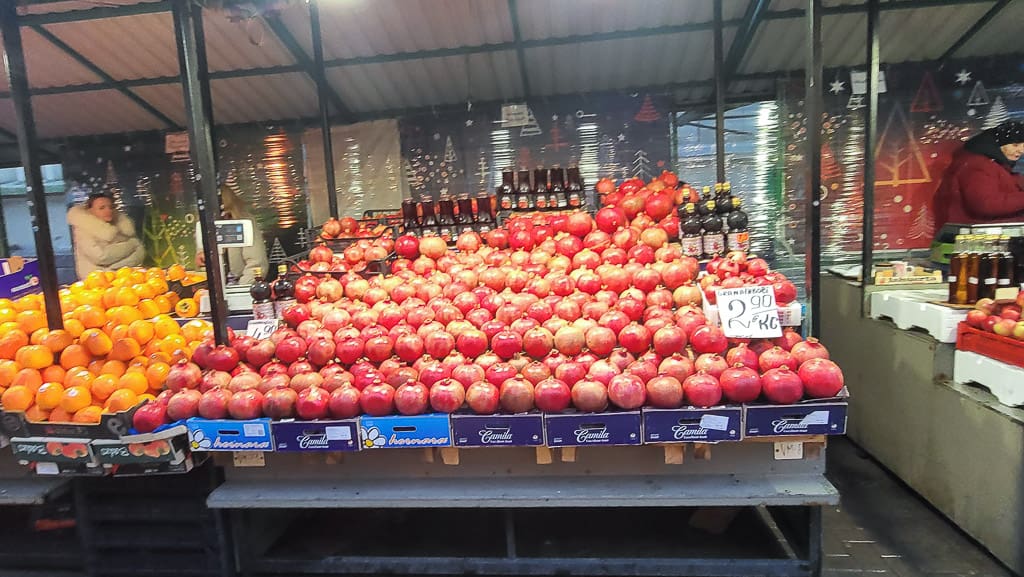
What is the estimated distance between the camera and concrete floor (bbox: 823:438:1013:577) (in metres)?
2.95

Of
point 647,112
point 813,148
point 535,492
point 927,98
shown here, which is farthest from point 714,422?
point 927,98

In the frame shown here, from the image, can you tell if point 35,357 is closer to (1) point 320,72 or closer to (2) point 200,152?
(2) point 200,152

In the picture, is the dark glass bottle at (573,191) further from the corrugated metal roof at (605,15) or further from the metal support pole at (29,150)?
the metal support pole at (29,150)

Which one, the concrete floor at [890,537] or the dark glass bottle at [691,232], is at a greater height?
the dark glass bottle at [691,232]

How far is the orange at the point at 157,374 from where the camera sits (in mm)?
3062

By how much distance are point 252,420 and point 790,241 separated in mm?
6425

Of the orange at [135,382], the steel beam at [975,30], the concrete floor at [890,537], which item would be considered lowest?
the concrete floor at [890,537]

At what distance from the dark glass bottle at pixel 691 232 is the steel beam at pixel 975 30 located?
4306 mm

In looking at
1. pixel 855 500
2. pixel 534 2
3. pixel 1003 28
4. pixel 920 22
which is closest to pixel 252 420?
pixel 855 500

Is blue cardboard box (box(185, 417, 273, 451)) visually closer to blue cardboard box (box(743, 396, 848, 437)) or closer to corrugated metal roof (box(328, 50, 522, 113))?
blue cardboard box (box(743, 396, 848, 437))

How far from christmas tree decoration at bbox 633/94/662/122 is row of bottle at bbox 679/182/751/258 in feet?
10.7

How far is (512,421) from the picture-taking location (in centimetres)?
253

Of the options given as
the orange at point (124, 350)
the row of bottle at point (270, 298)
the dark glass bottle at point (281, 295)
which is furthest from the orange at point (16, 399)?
the dark glass bottle at point (281, 295)

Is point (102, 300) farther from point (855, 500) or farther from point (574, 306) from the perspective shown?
point (855, 500)
